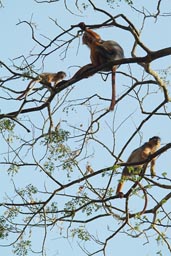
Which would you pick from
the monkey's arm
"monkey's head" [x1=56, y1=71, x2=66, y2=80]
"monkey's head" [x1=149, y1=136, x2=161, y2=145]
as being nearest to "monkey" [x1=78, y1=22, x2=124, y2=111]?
the monkey's arm

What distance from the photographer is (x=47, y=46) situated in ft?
20.4

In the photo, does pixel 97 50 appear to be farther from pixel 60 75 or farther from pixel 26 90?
A: pixel 60 75

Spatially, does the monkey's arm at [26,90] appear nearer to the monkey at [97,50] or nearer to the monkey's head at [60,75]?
the monkey at [97,50]

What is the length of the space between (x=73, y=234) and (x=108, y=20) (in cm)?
279

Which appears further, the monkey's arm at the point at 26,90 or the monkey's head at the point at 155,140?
the monkey's head at the point at 155,140

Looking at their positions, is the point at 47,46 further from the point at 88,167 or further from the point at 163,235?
the point at 163,235

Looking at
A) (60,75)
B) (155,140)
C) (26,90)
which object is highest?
(60,75)

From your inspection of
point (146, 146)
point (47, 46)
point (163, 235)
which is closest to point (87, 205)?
point (163, 235)

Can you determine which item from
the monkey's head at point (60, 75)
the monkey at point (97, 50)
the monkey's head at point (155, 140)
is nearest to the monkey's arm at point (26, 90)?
the monkey at point (97, 50)

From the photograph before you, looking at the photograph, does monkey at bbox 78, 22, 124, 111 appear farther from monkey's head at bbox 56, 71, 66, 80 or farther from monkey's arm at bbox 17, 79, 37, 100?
monkey's head at bbox 56, 71, 66, 80

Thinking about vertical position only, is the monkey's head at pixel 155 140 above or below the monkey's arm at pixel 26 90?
above

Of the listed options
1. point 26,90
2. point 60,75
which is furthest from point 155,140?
point 26,90

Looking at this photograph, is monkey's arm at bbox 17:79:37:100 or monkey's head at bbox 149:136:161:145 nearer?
monkey's arm at bbox 17:79:37:100

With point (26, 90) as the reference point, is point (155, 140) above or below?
above
